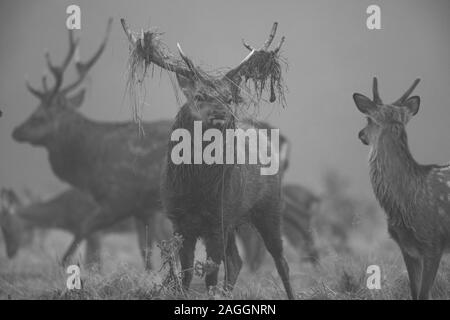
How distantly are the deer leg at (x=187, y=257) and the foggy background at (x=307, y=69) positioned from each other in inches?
1116

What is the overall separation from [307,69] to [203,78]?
75521 millimetres

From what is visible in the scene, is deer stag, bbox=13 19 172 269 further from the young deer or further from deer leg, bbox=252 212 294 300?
the young deer

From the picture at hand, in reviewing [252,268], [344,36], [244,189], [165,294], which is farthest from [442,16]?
[344,36]

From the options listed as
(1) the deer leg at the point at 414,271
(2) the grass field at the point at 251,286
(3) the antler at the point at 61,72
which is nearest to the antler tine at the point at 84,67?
(3) the antler at the point at 61,72

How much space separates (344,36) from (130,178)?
56153 mm

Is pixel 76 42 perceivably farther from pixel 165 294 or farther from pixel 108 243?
pixel 108 243

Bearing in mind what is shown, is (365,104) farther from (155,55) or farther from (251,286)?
(251,286)

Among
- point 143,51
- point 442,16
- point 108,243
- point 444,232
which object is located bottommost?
point 108,243

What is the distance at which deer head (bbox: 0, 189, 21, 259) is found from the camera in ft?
41.8

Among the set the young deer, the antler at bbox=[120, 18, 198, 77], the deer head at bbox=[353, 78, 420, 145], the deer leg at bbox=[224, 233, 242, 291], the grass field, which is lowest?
the grass field

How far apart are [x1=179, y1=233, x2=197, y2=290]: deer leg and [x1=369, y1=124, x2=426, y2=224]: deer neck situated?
1.77 meters

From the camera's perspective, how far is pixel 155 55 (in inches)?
265

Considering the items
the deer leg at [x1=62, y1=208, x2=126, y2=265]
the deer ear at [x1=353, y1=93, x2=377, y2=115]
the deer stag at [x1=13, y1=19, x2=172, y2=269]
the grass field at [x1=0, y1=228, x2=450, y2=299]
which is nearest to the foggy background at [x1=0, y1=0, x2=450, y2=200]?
the deer stag at [x1=13, y1=19, x2=172, y2=269]
